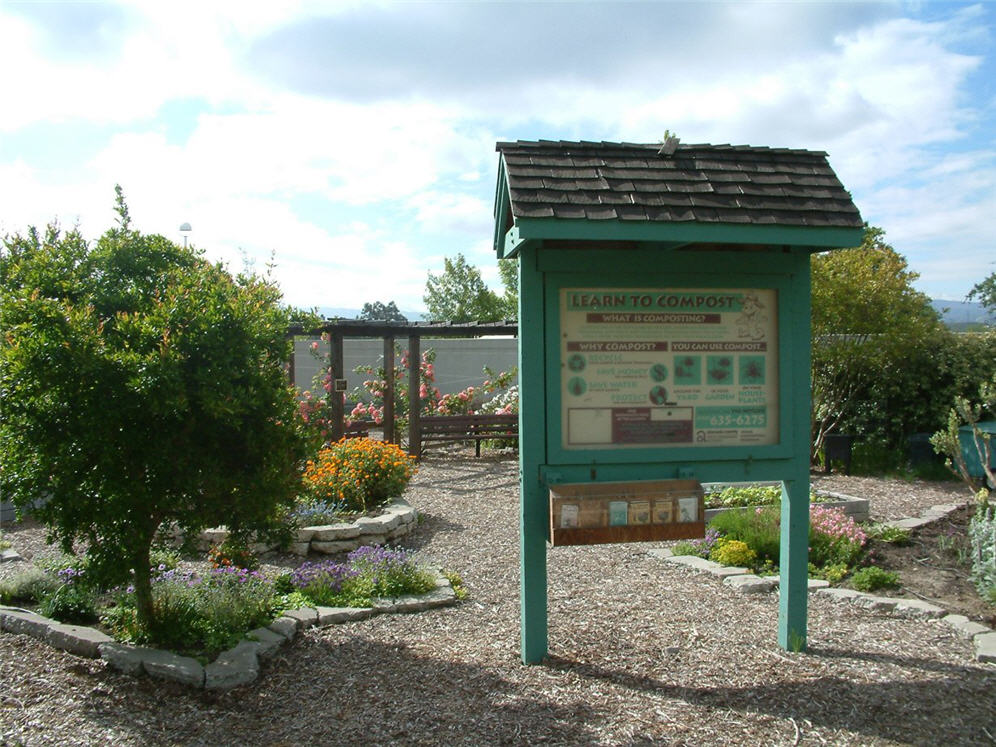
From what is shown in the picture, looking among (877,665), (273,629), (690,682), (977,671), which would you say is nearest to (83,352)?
(273,629)

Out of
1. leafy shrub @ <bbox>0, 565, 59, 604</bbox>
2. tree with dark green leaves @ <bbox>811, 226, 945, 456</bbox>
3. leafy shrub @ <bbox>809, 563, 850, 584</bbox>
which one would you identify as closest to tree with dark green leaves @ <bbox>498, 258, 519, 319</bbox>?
tree with dark green leaves @ <bbox>811, 226, 945, 456</bbox>

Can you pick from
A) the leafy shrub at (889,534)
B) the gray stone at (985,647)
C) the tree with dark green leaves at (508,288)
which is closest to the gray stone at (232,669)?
the gray stone at (985,647)

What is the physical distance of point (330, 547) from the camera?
6.98 m

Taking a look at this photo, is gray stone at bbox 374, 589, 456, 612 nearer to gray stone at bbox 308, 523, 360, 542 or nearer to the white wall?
gray stone at bbox 308, 523, 360, 542

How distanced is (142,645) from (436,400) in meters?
10.9

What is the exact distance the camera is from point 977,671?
4117 mm

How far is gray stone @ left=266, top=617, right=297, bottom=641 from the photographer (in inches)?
176

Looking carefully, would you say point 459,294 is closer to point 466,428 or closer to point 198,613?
point 466,428

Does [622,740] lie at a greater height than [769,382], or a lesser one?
lesser

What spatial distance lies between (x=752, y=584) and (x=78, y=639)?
14.3 feet

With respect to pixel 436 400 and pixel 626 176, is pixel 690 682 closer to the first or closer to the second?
pixel 626 176

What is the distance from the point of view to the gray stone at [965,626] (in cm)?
467

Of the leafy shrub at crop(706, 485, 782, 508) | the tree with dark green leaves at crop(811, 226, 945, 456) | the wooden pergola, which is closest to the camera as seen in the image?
the leafy shrub at crop(706, 485, 782, 508)

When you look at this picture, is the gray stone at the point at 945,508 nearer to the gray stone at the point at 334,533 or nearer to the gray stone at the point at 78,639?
the gray stone at the point at 334,533
